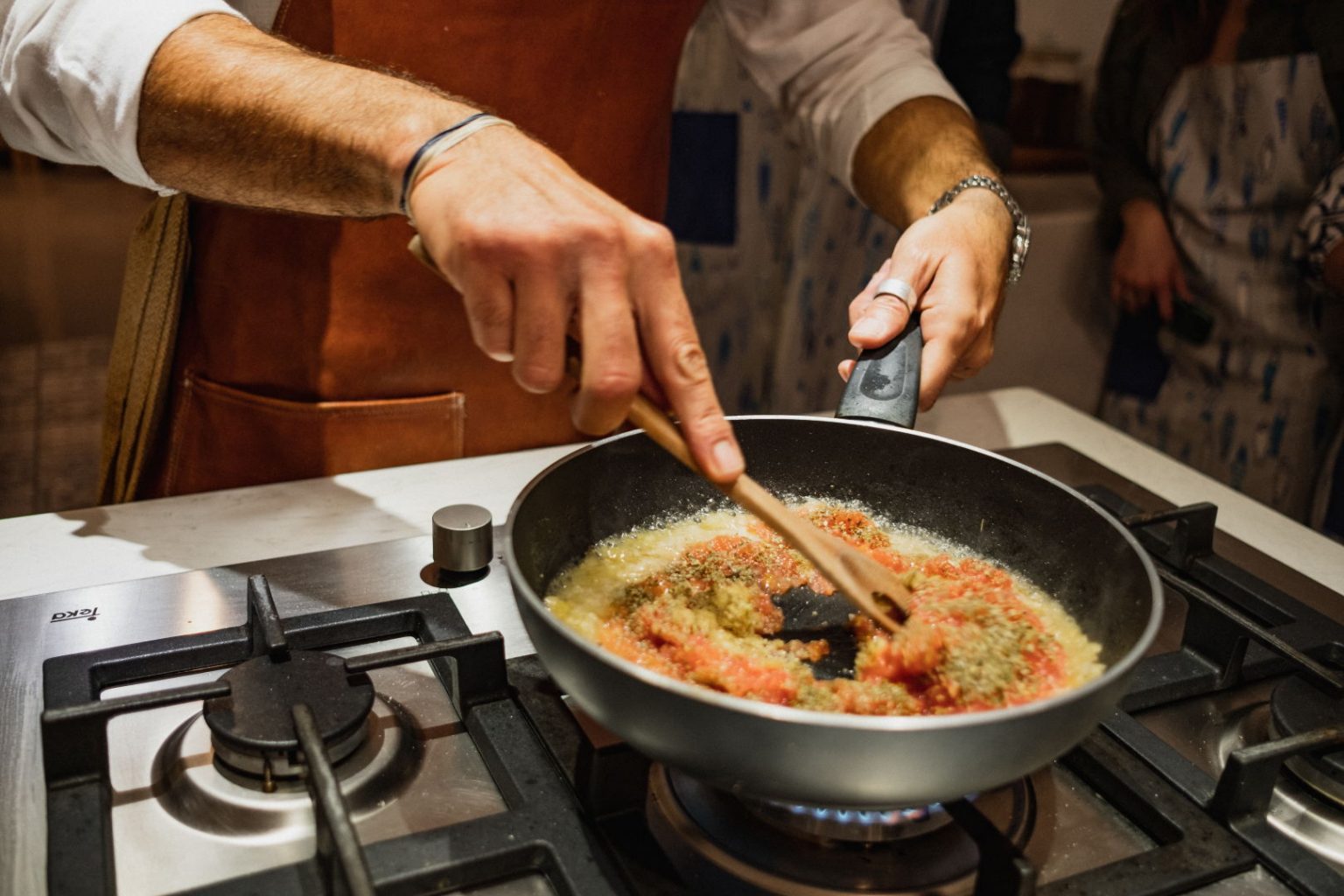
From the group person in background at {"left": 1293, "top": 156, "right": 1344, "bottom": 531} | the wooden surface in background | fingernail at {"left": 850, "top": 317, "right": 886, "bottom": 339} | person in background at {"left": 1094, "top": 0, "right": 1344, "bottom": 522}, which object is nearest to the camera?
fingernail at {"left": 850, "top": 317, "right": 886, "bottom": 339}

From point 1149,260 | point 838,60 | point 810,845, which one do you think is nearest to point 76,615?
point 810,845

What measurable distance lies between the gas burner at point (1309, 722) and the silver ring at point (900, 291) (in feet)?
1.38

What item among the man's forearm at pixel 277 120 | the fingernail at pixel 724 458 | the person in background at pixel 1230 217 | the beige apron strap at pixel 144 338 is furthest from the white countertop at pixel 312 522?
the person in background at pixel 1230 217

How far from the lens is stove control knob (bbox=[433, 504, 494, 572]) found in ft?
2.96

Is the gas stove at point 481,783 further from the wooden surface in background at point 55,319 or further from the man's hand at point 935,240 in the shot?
the wooden surface in background at point 55,319

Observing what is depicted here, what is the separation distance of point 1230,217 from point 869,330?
1.61 m

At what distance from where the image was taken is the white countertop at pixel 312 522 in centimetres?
95

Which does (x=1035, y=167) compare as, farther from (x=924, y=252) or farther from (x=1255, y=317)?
(x=924, y=252)

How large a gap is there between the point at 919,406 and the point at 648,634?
1.16ft

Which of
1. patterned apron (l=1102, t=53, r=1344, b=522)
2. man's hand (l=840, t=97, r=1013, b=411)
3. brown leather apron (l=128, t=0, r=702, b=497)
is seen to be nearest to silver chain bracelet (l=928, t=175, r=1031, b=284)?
man's hand (l=840, t=97, r=1013, b=411)

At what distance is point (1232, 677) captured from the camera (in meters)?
0.83

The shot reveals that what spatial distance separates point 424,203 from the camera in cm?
74

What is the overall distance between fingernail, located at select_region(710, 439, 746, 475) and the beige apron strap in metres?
0.74

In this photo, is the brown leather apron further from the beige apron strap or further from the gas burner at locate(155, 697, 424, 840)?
the gas burner at locate(155, 697, 424, 840)
